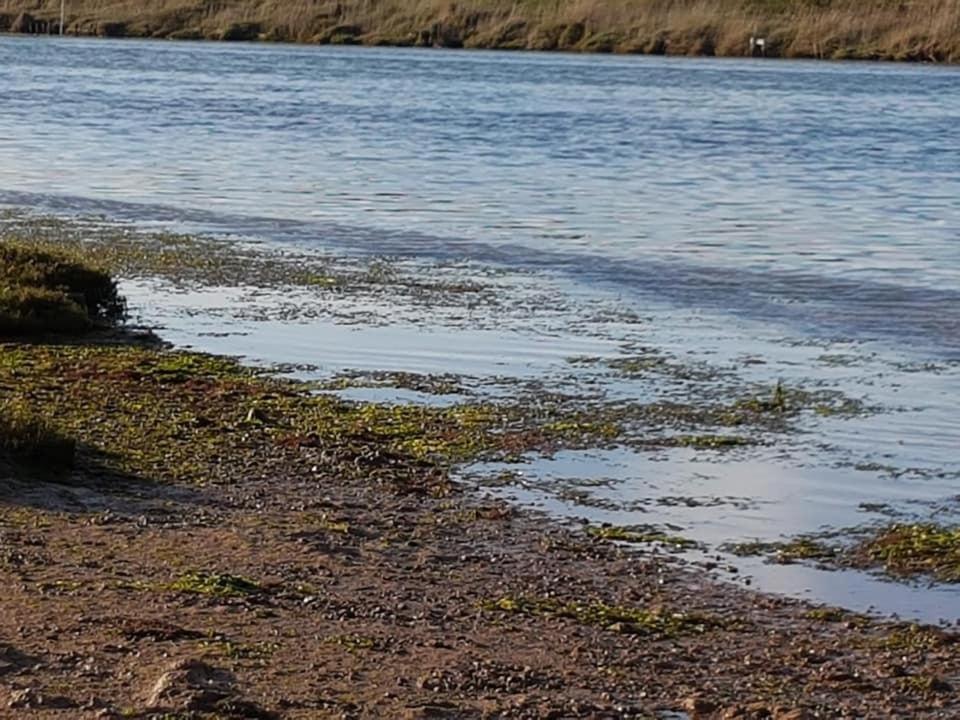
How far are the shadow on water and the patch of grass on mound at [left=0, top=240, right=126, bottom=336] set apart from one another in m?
4.35

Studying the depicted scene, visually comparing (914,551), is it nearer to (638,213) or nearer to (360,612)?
(360,612)

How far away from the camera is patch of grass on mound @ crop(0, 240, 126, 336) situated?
39.1 feet

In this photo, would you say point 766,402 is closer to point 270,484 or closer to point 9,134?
point 270,484

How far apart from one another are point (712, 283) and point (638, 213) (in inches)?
228

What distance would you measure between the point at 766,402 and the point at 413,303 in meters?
4.15

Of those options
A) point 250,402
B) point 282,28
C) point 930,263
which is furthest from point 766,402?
point 282,28

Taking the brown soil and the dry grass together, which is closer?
the brown soil

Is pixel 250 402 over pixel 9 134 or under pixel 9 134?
over

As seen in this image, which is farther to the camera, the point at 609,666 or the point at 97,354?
the point at 97,354

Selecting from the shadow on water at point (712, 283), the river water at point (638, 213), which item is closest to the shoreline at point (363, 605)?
the river water at point (638, 213)

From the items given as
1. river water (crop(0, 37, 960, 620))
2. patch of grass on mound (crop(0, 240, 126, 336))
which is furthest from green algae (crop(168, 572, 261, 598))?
patch of grass on mound (crop(0, 240, 126, 336))

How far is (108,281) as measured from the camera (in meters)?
13.1

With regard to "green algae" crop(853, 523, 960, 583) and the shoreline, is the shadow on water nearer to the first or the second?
the shoreline

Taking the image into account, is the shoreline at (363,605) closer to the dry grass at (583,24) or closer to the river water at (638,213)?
the river water at (638,213)
